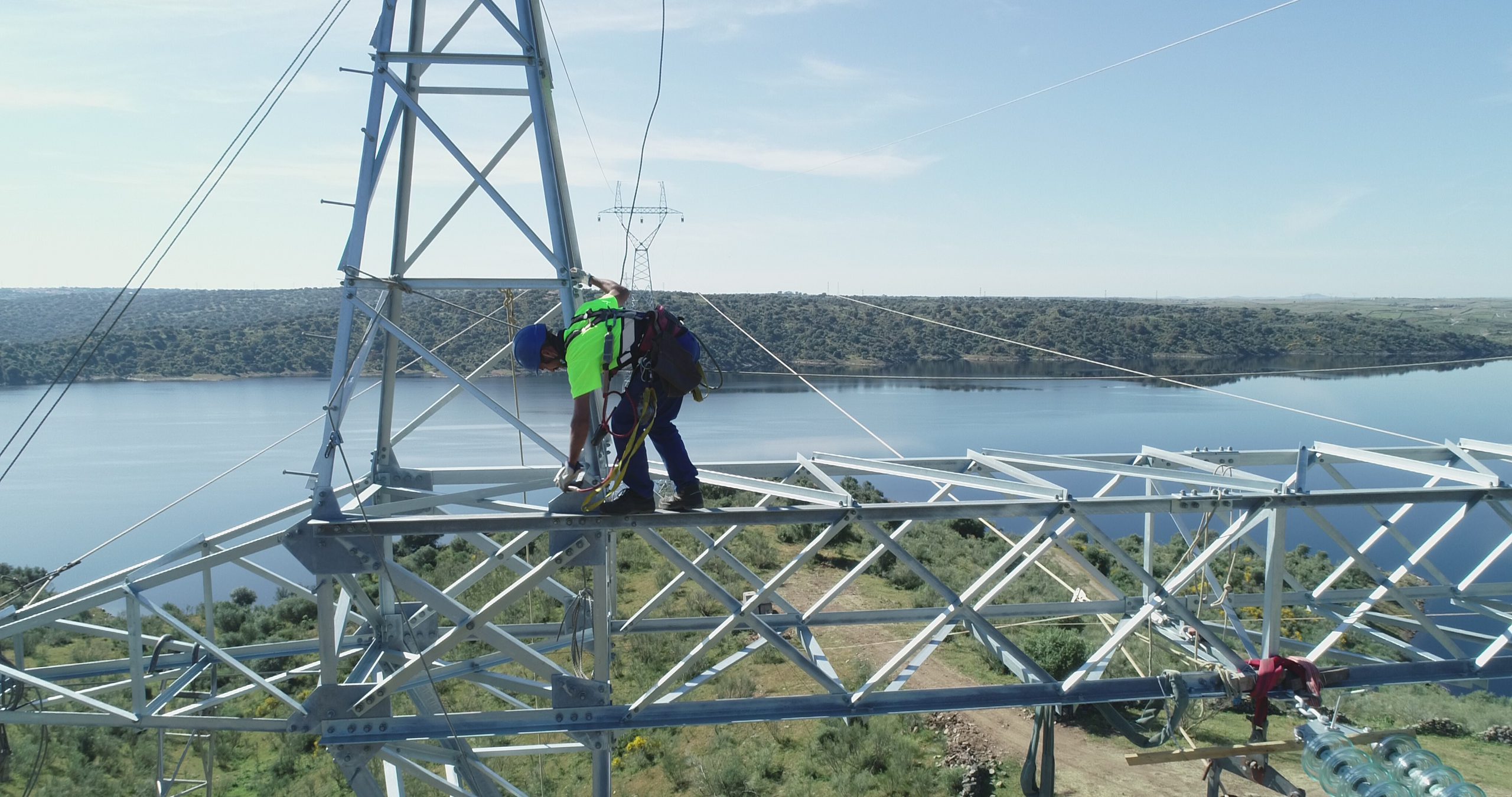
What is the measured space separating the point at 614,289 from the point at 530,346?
2.12 feet

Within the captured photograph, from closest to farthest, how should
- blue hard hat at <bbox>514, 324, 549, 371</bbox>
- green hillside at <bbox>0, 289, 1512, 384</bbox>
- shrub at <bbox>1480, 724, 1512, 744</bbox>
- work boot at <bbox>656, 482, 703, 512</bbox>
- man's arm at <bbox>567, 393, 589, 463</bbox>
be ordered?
1. blue hard hat at <bbox>514, 324, 549, 371</bbox>
2. man's arm at <bbox>567, 393, 589, 463</bbox>
3. work boot at <bbox>656, 482, 703, 512</bbox>
4. shrub at <bbox>1480, 724, 1512, 744</bbox>
5. green hillside at <bbox>0, 289, 1512, 384</bbox>

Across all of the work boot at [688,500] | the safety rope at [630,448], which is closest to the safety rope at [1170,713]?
the work boot at [688,500]

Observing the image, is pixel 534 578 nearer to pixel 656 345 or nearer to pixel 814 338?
pixel 656 345

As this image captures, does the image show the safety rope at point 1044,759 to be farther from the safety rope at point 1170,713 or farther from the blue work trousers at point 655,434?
the blue work trousers at point 655,434

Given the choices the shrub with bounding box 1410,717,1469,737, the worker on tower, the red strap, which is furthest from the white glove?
the shrub with bounding box 1410,717,1469,737

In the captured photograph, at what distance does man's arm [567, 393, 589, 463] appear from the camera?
550 centimetres

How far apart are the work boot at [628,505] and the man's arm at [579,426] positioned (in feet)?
1.17

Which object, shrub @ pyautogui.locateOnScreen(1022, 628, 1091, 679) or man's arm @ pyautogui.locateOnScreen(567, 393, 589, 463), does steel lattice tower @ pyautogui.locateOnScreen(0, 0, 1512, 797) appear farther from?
shrub @ pyautogui.locateOnScreen(1022, 628, 1091, 679)

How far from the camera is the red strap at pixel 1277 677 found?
20.0 feet

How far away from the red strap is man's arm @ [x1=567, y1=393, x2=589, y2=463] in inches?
197

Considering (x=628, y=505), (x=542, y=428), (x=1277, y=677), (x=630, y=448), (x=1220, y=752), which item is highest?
(x=630, y=448)

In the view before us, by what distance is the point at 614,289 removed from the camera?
219 inches

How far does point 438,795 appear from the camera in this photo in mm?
10961

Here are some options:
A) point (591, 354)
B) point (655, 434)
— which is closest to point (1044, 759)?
point (655, 434)
